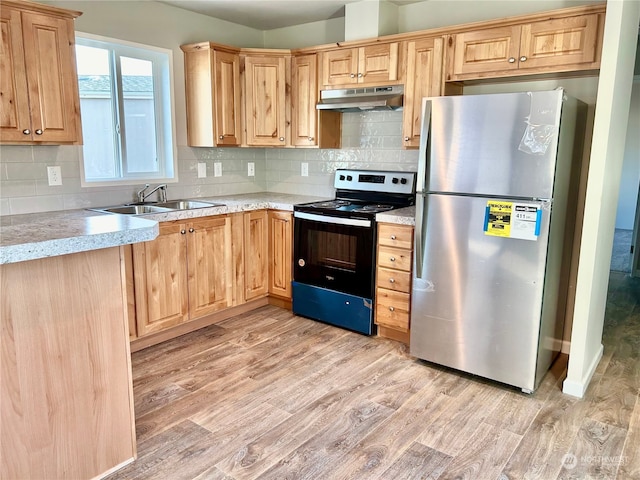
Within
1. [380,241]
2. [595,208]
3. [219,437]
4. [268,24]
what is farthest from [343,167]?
[219,437]

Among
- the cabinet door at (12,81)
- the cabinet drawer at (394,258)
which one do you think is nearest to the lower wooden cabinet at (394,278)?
the cabinet drawer at (394,258)

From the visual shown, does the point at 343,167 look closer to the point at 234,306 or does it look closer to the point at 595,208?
the point at 234,306

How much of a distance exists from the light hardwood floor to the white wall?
504 cm

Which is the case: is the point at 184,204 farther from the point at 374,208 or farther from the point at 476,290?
the point at 476,290

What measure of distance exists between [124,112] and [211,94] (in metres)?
0.66

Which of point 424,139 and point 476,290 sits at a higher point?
point 424,139

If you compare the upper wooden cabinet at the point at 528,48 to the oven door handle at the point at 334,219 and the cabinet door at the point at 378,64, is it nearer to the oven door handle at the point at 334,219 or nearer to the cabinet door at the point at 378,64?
the cabinet door at the point at 378,64

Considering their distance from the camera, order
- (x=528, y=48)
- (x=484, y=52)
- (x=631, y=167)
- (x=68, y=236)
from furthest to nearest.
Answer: (x=631, y=167) < (x=484, y=52) < (x=528, y=48) < (x=68, y=236)

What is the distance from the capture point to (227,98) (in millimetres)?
3820

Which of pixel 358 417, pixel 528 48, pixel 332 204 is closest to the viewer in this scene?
pixel 358 417

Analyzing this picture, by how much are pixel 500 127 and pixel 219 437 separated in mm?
2135

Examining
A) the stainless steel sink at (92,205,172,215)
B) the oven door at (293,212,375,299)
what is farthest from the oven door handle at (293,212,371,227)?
the stainless steel sink at (92,205,172,215)

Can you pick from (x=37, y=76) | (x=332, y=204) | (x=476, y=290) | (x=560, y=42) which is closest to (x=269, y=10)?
(x=332, y=204)

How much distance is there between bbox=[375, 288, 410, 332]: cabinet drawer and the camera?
10.6 ft
